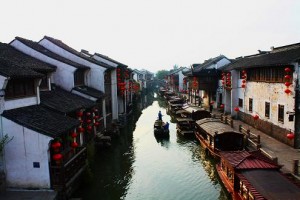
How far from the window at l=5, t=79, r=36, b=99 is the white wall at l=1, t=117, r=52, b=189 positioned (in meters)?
1.95

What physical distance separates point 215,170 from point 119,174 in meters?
7.35

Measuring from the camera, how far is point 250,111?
3397cm

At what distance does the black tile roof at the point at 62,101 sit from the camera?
20578 mm

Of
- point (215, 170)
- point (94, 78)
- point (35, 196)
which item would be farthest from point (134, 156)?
point (35, 196)

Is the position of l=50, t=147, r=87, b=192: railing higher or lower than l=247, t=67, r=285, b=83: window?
lower

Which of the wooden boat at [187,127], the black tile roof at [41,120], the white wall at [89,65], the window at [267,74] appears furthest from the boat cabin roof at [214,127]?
the white wall at [89,65]

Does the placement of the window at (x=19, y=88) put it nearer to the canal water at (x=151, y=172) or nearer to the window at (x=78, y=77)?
the canal water at (x=151, y=172)

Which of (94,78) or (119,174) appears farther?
(94,78)

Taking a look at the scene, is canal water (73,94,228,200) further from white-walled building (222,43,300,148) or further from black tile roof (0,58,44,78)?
black tile roof (0,58,44,78)

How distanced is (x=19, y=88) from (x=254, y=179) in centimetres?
1445

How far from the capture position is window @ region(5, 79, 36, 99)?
17009 mm

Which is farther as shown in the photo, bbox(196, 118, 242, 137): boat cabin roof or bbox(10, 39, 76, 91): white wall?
bbox(10, 39, 76, 91): white wall

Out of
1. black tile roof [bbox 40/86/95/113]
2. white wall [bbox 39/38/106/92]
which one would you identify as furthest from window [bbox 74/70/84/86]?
black tile roof [bbox 40/86/95/113]

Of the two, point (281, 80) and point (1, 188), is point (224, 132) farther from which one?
point (1, 188)
